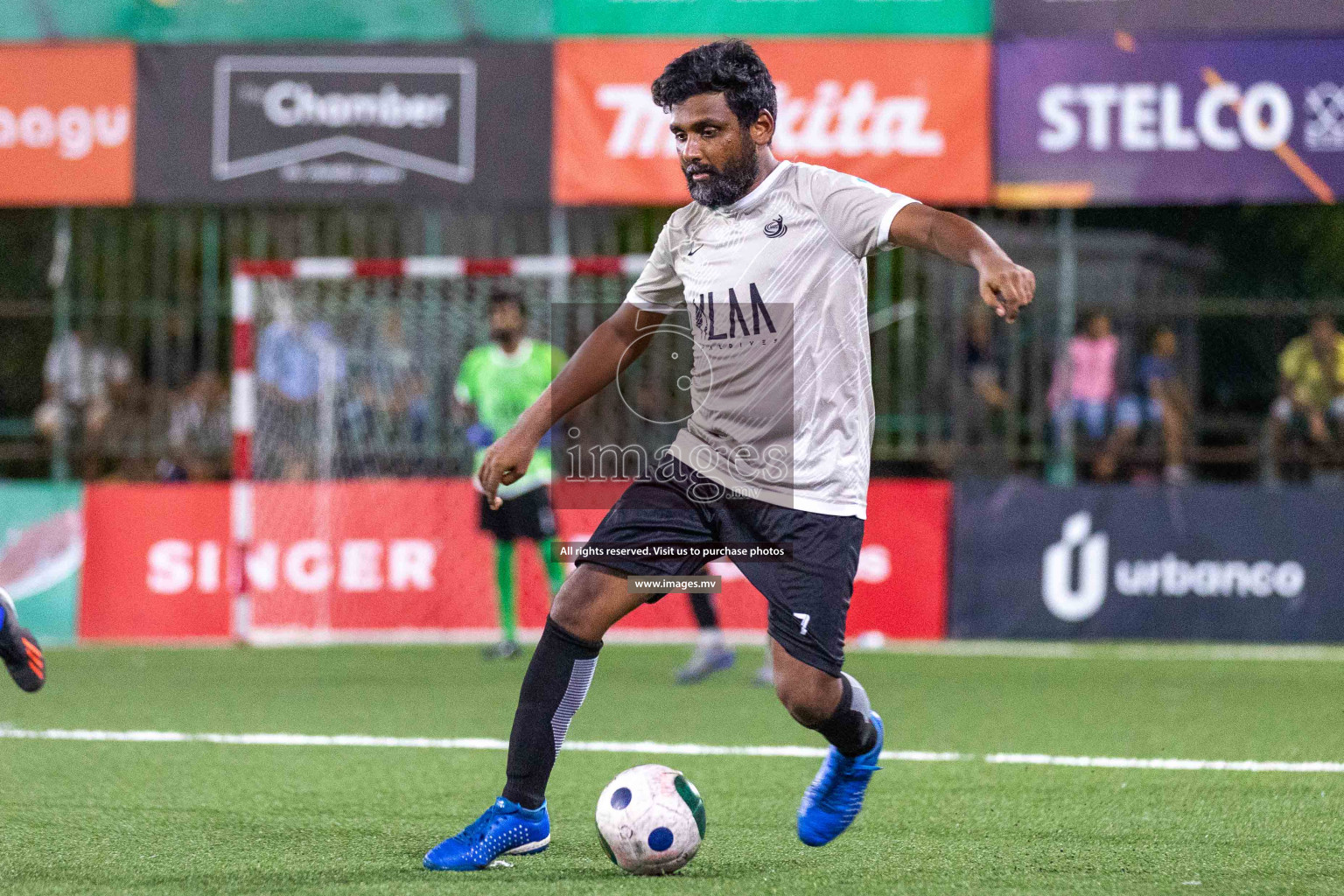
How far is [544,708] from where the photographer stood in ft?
15.8

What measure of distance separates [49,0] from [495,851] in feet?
33.9

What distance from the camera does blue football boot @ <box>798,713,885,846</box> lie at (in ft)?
16.2

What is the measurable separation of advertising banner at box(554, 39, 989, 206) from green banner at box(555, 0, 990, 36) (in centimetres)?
11

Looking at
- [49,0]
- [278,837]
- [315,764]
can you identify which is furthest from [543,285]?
[278,837]

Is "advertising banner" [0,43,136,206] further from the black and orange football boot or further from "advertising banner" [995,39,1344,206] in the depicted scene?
the black and orange football boot

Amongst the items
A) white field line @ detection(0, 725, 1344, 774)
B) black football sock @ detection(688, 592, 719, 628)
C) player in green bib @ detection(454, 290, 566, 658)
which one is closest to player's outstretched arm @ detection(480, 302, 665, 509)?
white field line @ detection(0, 725, 1344, 774)

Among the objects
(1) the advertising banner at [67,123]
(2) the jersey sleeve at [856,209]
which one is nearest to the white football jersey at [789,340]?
(2) the jersey sleeve at [856,209]

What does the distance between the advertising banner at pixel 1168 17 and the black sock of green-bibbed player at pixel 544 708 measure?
8955 mm

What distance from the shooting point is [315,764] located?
271 inches

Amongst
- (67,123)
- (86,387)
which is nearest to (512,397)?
(86,387)

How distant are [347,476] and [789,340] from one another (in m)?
A: 8.54

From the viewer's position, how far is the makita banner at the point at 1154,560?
12242 millimetres

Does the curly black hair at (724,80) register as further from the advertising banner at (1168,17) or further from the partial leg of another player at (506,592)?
the advertising banner at (1168,17)

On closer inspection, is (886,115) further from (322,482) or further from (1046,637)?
(322,482)
